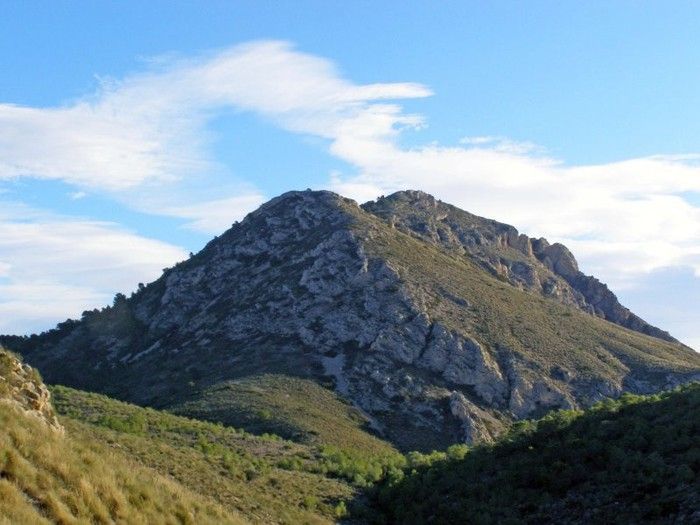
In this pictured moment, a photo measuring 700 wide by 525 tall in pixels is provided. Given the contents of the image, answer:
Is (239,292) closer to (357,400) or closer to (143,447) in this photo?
(357,400)

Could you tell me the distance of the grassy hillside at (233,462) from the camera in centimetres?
2571

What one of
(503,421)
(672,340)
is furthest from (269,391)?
Result: (672,340)

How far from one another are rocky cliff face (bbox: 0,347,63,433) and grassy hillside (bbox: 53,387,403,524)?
4.79 feet

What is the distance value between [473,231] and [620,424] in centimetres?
10499

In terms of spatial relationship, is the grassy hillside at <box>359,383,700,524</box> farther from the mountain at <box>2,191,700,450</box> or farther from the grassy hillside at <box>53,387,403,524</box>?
the mountain at <box>2,191,700,450</box>

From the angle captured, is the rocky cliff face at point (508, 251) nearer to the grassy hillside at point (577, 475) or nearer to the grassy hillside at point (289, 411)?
the grassy hillside at point (289, 411)

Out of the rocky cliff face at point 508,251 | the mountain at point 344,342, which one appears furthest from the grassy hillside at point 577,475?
the rocky cliff face at point 508,251

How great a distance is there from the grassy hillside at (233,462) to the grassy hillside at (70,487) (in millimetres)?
5022

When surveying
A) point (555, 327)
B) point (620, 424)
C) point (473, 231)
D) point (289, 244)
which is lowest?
point (620, 424)

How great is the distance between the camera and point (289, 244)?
105875mm

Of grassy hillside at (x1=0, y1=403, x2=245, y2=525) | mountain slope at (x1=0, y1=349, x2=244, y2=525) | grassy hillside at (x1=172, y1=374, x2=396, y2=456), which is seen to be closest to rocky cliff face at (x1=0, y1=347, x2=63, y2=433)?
mountain slope at (x1=0, y1=349, x2=244, y2=525)

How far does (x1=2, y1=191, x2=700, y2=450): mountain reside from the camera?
70.0 m

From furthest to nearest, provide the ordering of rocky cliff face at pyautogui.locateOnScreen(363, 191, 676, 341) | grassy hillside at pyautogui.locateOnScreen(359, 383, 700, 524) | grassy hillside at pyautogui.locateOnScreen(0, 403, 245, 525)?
rocky cliff face at pyautogui.locateOnScreen(363, 191, 676, 341) → grassy hillside at pyautogui.locateOnScreen(359, 383, 700, 524) → grassy hillside at pyautogui.locateOnScreen(0, 403, 245, 525)

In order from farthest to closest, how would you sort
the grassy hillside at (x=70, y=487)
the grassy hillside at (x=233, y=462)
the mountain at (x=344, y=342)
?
the mountain at (x=344, y=342) → the grassy hillside at (x=233, y=462) → the grassy hillside at (x=70, y=487)
